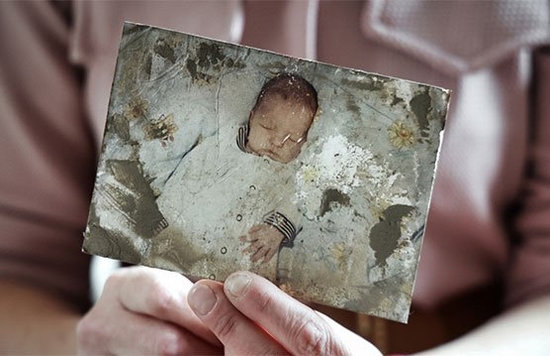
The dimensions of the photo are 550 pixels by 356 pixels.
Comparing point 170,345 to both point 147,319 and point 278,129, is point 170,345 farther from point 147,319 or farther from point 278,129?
point 278,129

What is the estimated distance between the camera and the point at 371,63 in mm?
797

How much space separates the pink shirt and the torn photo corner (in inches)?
9.3

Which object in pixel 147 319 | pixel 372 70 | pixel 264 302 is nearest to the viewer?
pixel 264 302

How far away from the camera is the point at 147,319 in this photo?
0.65 m

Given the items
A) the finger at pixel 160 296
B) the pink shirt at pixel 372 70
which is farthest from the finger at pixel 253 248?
the pink shirt at pixel 372 70

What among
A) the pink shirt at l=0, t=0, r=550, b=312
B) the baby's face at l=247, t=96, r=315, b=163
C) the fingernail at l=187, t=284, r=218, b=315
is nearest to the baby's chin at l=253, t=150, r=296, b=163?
the baby's face at l=247, t=96, r=315, b=163

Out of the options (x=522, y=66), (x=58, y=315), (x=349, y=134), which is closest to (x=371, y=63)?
(x=522, y=66)

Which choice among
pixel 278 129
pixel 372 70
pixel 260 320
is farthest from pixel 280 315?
pixel 372 70

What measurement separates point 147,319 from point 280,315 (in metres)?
0.16

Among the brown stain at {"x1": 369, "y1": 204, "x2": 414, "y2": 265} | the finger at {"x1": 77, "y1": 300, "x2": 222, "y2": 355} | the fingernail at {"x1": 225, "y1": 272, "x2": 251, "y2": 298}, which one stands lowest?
the finger at {"x1": 77, "y1": 300, "x2": 222, "y2": 355}

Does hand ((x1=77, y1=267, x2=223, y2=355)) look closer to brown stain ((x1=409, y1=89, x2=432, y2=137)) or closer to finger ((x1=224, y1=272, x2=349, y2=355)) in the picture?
finger ((x1=224, y1=272, x2=349, y2=355))

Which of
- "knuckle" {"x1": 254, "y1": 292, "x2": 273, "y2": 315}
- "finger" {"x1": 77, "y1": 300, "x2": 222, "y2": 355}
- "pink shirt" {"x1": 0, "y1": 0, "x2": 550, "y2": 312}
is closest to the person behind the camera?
"knuckle" {"x1": 254, "y1": 292, "x2": 273, "y2": 315}

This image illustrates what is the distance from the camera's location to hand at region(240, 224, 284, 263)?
547mm

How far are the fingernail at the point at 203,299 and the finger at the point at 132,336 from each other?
0.09 metres
